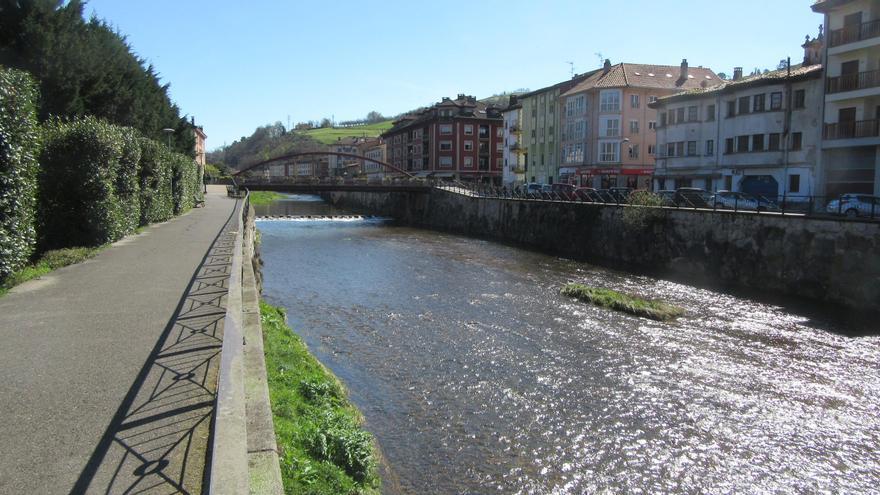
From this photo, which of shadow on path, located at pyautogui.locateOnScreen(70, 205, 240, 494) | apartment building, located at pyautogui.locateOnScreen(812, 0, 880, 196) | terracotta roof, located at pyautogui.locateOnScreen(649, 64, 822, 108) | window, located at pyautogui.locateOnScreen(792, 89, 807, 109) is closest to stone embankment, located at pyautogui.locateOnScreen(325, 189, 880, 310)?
apartment building, located at pyautogui.locateOnScreen(812, 0, 880, 196)

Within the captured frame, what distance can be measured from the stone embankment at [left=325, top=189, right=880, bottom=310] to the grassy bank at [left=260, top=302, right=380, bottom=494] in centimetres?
1932

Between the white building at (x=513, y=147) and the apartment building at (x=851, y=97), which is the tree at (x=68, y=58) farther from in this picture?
the white building at (x=513, y=147)

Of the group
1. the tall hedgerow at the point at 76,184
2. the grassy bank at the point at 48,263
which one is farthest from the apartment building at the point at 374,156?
the grassy bank at the point at 48,263

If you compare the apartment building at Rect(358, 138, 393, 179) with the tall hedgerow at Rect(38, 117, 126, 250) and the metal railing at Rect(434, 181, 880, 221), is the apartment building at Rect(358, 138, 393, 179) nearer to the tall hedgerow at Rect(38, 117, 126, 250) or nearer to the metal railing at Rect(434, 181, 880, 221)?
the metal railing at Rect(434, 181, 880, 221)

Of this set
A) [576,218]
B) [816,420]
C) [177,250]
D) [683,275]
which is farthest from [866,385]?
[576,218]

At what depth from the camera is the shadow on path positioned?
202 inches

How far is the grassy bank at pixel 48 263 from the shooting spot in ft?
41.9

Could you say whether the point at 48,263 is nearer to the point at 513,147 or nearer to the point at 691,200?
the point at 691,200

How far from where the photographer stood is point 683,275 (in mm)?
29125

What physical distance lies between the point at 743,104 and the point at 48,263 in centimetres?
4431

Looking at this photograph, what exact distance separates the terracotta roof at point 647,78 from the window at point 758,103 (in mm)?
17940

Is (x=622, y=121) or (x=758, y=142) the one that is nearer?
(x=758, y=142)

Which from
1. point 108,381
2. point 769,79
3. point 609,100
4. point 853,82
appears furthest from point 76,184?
point 609,100

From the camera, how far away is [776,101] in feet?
138
